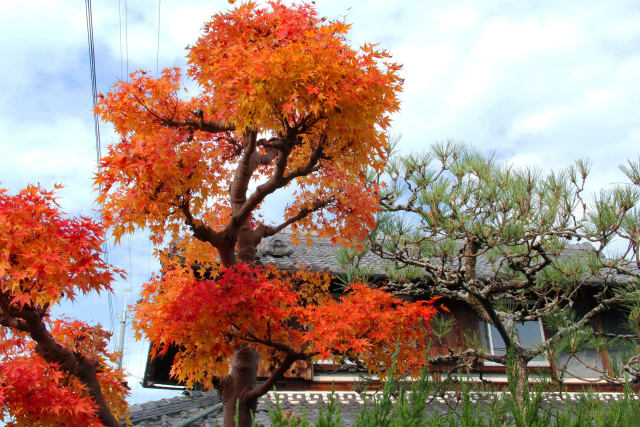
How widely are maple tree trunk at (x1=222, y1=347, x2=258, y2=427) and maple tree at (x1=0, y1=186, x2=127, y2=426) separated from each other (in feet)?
3.75

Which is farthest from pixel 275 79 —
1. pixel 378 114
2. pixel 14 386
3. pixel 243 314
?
pixel 14 386

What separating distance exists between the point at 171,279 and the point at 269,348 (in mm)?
1297

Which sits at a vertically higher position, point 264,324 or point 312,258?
point 312,258

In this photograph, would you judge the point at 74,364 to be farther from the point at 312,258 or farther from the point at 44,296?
the point at 312,258

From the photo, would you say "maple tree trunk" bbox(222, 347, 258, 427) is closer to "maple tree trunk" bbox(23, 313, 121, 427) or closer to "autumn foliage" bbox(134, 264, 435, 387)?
"autumn foliage" bbox(134, 264, 435, 387)

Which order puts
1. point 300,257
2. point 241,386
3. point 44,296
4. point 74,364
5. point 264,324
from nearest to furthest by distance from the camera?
point 44,296
point 74,364
point 264,324
point 241,386
point 300,257

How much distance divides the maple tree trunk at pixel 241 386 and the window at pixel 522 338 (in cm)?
514

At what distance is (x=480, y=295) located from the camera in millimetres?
6391

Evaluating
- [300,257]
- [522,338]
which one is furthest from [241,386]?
[522,338]

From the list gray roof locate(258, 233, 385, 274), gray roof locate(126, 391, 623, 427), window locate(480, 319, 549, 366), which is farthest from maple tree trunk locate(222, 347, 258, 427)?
window locate(480, 319, 549, 366)

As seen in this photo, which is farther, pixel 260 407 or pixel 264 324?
pixel 260 407

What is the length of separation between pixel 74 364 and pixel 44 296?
3.04 ft

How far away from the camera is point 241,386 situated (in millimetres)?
5062

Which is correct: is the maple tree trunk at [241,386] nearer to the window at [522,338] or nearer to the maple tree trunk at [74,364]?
the maple tree trunk at [74,364]
